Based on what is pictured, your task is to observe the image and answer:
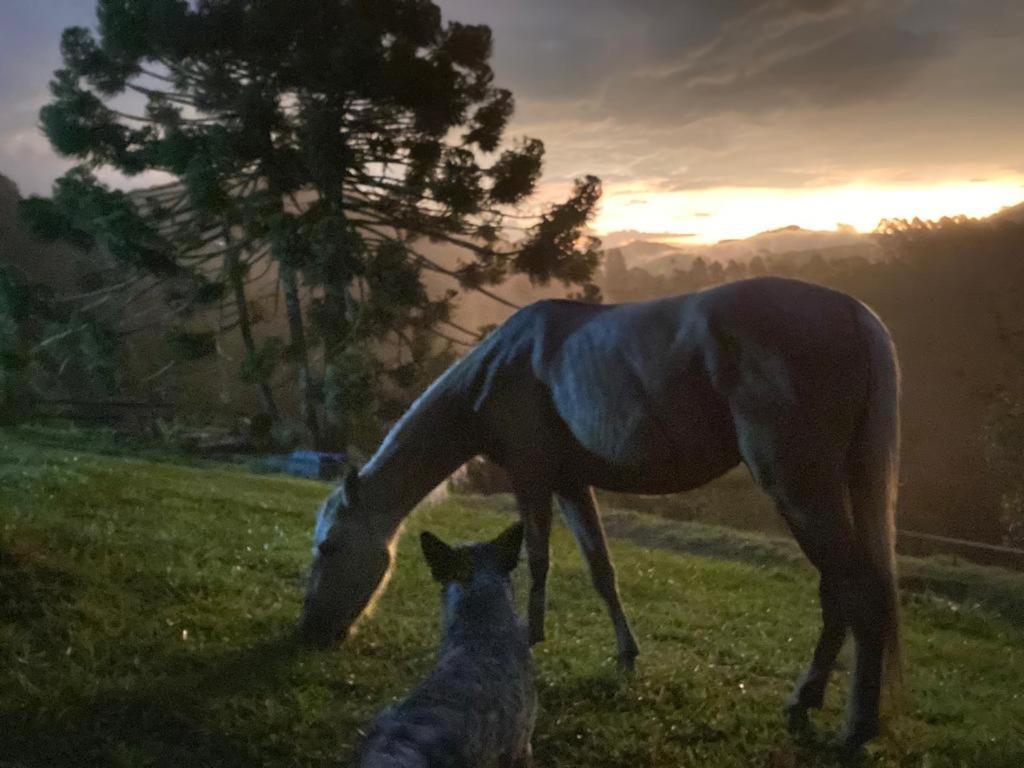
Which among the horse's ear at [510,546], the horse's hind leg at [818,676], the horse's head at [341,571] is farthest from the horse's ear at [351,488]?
the horse's hind leg at [818,676]

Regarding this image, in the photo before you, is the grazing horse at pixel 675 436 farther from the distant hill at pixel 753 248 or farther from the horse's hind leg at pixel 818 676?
the distant hill at pixel 753 248

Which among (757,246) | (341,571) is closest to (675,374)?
(341,571)

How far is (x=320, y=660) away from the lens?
12.1ft

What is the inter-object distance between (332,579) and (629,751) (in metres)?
1.60

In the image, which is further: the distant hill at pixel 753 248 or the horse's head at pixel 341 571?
the distant hill at pixel 753 248

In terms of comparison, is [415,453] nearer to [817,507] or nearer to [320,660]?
[320,660]

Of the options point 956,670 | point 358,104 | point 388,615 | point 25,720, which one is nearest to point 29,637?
point 25,720

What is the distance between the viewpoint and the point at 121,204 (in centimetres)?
1148

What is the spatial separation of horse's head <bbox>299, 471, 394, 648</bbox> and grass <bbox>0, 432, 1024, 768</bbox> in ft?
0.45

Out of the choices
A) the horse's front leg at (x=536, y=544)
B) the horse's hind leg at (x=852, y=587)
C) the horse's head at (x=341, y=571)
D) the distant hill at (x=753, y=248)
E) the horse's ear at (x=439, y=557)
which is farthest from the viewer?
the distant hill at (x=753, y=248)

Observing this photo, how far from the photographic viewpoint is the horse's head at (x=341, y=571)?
12.6 ft

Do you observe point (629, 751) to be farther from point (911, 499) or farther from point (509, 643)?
point (911, 499)

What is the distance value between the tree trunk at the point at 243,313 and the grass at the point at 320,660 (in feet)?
18.7

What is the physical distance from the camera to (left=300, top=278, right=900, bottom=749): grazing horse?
292cm
